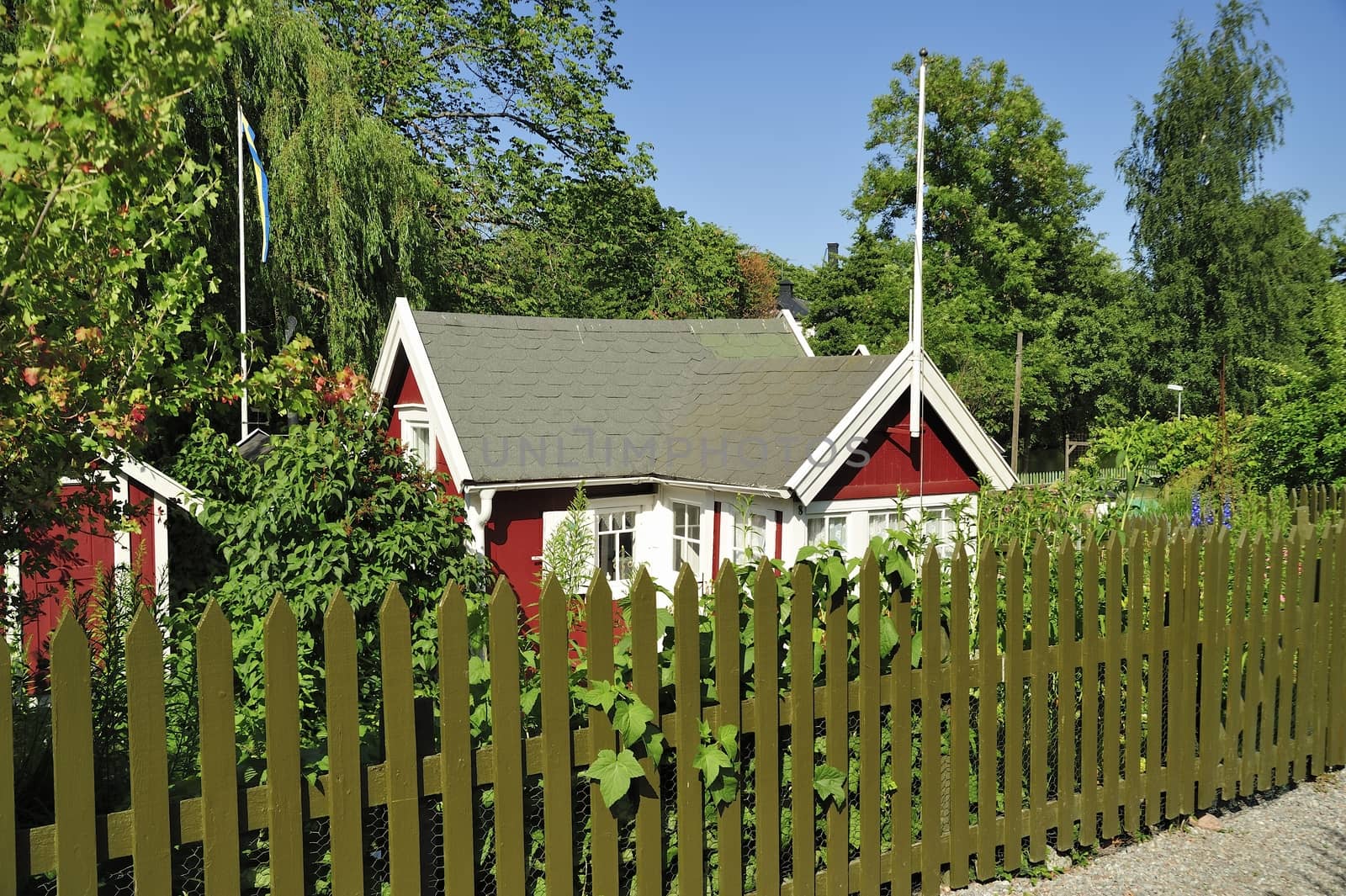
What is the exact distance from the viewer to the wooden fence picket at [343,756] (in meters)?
2.83

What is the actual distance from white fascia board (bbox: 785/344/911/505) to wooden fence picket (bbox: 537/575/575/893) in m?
6.26

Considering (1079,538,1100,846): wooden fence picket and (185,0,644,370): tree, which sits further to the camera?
(185,0,644,370): tree

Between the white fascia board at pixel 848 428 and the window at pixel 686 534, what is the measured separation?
6.31 ft

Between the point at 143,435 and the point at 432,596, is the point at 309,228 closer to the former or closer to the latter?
the point at 432,596

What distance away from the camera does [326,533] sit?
7.81 meters

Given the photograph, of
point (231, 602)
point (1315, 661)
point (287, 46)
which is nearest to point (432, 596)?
point (231, 602)

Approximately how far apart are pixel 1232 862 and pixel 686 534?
7089 mm

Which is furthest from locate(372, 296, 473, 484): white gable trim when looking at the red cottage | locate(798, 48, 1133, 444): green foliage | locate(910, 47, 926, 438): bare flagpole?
locate(798, 48, 1133, 444): green foliage

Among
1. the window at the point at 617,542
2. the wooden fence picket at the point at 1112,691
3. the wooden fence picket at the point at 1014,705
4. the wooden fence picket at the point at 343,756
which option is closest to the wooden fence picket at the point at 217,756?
the wooden fence picket at the point at 343,756

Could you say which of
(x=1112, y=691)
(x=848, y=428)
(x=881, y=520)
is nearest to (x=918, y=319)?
(x=848, y=428)

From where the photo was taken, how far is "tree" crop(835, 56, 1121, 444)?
33.0 m

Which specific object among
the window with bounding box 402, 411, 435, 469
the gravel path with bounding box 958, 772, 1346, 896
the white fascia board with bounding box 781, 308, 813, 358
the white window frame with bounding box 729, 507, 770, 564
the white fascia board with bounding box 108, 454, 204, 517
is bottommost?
the gravel path with bounding box 958, 772, 1346, 896

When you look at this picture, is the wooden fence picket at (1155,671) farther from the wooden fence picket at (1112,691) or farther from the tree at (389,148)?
the tree at (389,148)

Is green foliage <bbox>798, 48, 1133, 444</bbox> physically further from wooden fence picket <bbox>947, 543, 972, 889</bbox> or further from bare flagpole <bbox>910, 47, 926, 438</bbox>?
wooden fence picket <bbox>947, 543, 972, 889</bbox>
